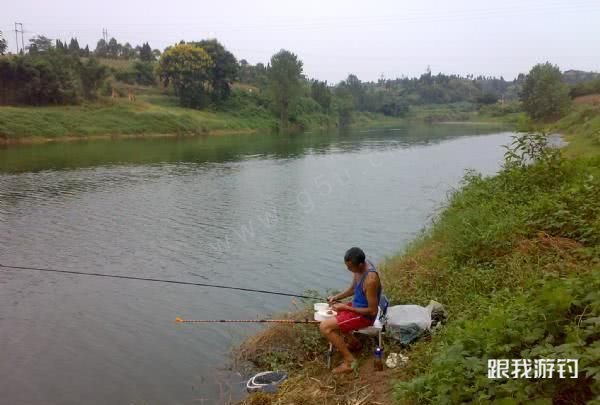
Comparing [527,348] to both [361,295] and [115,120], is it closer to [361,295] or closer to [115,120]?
[361,295]

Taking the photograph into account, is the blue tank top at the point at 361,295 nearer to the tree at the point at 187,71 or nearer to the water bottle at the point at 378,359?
the water bottle at the point at 378,359

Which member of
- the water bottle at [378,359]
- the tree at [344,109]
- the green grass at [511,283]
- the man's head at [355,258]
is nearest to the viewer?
the green grass at [511,283]

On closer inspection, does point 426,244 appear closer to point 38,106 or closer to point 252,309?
point 252,309

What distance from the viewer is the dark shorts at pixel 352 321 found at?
5.91 m

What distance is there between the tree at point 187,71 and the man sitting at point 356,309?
209 feet

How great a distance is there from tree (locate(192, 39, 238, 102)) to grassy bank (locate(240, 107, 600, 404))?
211 ft

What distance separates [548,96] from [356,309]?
62.6 metres

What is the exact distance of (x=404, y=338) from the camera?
19.4 ft

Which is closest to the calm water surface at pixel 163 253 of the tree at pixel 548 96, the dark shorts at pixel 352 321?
the dark shorts at pixel 352 321

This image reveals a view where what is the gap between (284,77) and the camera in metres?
72.9

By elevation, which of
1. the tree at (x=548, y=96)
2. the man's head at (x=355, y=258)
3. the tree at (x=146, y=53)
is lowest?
the man's head at (x=355, y=258)

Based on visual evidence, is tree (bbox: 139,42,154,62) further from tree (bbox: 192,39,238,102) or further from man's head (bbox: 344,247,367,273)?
man's head (bbox: 344,247,367,273)

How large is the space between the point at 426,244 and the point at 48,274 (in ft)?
25.7

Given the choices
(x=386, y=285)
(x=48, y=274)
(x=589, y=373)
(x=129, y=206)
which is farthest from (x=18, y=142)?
(x=589, y=373)
